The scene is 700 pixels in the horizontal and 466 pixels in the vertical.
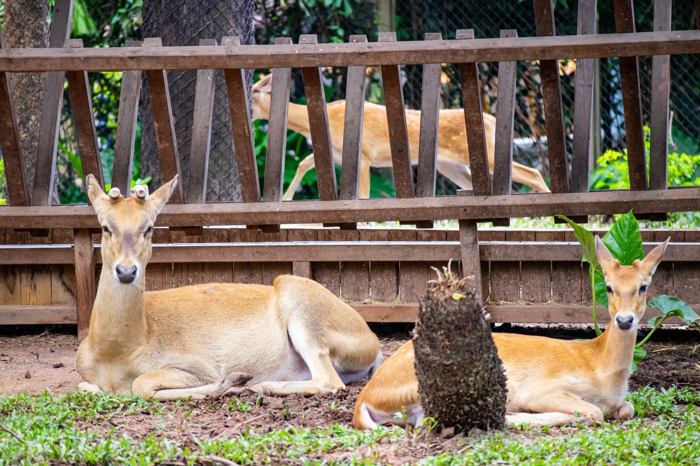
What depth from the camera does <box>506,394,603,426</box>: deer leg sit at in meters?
4.46

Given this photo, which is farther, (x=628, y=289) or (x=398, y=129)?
(x=398, y=129)

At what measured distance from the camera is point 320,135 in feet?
21.4

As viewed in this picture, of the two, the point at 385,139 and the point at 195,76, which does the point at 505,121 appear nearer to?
the point at 195,76

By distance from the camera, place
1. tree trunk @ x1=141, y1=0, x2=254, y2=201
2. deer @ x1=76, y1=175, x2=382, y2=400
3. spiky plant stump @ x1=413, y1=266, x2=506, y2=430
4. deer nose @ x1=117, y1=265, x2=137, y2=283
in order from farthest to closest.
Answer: tree trunk @ x1=141, y1=0, x2=254, y2=201
deer @ x1=76, y1=175, x2=382, y2=400
deer nose @ x1=117, y1=265, x2=137, y2=283
spiky plant stump @ x1=413, y1=266, x2=506, y2=430

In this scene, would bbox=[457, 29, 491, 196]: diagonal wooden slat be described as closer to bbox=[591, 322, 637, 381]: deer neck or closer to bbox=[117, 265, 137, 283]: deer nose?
bbox=[591, 322, 637, 381]: deer neck

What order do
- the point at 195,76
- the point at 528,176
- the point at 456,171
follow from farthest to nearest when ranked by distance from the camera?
the point at 456,171 → the point at 528,176 → the point at 195,76

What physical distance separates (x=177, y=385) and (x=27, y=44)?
18.4 ft

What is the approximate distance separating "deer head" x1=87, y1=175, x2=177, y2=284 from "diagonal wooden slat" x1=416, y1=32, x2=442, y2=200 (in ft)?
7.07

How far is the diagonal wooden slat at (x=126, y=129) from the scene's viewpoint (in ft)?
21.5

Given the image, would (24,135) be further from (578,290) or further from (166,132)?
(578,290)

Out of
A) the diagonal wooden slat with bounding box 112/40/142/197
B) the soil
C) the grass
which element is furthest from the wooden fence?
the grass

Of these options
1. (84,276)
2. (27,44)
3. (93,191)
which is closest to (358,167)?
(93,191)

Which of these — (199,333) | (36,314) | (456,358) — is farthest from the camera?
(36,314)

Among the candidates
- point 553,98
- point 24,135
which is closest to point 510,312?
point 553,98
